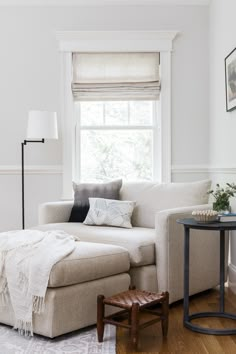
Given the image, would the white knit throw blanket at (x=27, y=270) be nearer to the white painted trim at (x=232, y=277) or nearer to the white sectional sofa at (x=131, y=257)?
the white sectional sofa at (x=131, y=257)

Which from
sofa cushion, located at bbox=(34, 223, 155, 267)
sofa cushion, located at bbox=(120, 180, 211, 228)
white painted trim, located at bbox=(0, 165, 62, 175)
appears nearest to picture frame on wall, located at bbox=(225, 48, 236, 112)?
sofa cushion, located at bbox=(120, 180, 211, 228)

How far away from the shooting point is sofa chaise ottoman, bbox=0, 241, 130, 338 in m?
3.25

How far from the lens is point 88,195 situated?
4.89m

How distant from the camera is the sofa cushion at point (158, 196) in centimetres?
450

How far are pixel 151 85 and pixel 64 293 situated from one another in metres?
2.94

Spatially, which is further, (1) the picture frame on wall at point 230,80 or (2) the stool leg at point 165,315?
(1) the picture frame on wall at point 230,80

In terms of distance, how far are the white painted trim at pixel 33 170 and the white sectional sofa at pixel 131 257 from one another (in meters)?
0.88

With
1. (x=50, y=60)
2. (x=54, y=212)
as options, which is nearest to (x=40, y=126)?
(x=50, y=60)

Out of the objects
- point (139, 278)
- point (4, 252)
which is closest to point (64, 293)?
point (4, 252)

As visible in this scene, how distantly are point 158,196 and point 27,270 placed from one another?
1626mm

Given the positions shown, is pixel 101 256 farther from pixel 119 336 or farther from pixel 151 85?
pixel 151 85

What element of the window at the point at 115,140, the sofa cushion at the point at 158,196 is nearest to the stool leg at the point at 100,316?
the sofa cushion at the point at 158,196

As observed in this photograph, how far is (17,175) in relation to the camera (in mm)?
5754

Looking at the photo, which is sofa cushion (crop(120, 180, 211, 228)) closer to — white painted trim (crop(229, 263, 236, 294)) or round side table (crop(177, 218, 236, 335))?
white painted trim (crop(229, 263, 236, 294))
